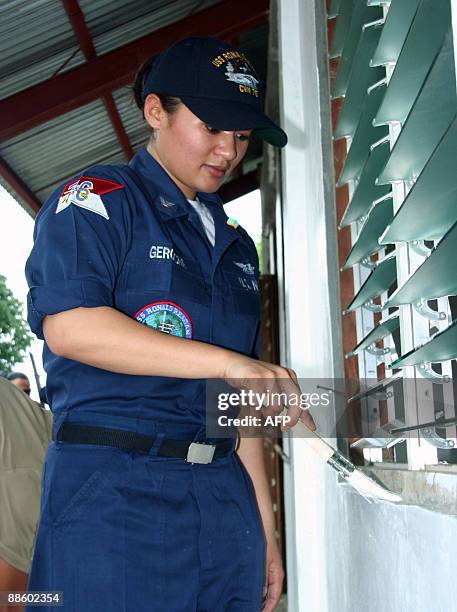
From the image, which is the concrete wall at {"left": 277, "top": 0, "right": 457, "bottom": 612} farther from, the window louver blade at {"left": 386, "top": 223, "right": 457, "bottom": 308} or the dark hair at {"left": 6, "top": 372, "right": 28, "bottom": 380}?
the dark hair at {"left": 6, "top": 372, "right": 28, "bottom": 380}

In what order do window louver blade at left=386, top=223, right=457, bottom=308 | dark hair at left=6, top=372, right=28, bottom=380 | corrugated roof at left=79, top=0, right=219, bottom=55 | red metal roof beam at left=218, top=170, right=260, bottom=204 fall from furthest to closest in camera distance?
red metal roof beam at left=218, top=170, right=260, bottom=204, dark hair at left=6, top=372, right=28, bottom=380, corrugated roof at left=79, top=0, right=219, bottom=55, window louver blade at left=386, top=223, right=457, bottom=308

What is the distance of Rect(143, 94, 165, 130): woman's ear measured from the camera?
1318mm

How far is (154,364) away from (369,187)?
400mm

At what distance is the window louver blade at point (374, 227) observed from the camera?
1.02 metres

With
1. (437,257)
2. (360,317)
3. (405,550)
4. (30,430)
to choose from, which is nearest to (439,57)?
(437,257)

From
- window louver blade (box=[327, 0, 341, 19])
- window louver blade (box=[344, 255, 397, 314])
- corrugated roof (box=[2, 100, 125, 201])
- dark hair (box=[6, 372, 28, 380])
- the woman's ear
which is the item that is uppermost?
corrugated roof (box=[2, 100, 125, 201])

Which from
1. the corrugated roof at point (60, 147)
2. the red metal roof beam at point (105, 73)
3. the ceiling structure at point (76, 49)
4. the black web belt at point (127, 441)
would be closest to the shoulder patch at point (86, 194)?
the black web belt at point (127, 441)

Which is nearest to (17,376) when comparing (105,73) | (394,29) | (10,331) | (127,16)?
(105,73)

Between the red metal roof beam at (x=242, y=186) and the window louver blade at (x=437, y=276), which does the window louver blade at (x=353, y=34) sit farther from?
the red metal roof beam at (x=242, y=186)

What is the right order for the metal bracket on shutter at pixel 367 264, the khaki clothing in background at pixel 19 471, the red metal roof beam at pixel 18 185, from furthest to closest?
the red metal roof beam at pixel 18 185 < the khaki clothing in background at pixel 19 471 < the metal bracket on shutter at pixel 367 264

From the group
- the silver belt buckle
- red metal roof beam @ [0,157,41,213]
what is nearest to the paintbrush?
the silver belt buckle

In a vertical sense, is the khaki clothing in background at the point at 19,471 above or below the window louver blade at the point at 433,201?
below

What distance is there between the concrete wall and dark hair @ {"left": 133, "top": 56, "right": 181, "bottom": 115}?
42 centimetres

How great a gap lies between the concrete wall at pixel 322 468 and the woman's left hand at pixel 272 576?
130 millimetres
